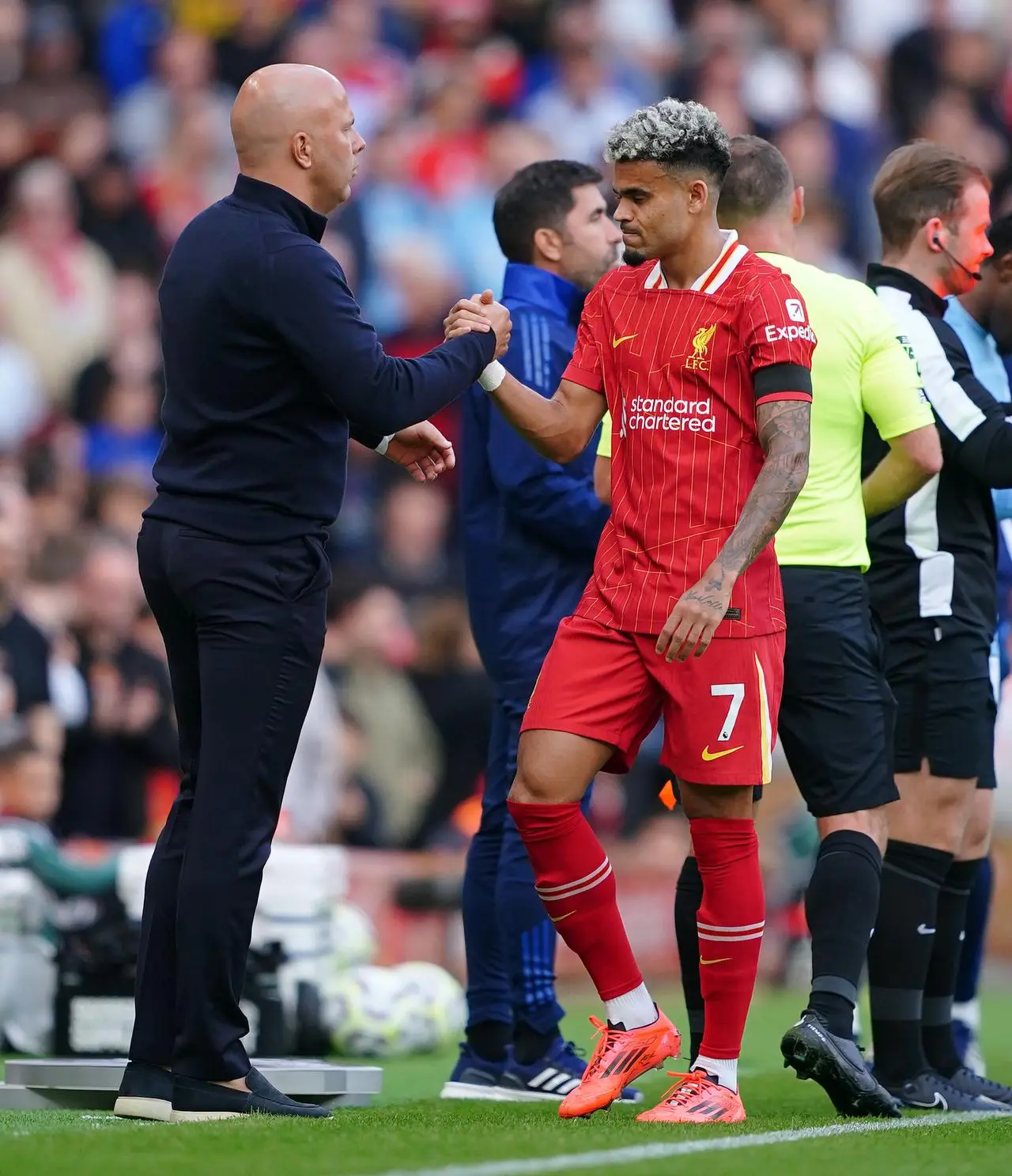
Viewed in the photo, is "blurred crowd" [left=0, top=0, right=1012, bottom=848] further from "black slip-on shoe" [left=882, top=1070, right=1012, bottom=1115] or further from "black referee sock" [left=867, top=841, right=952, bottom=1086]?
"black slip-on shoe" [left=882, top=1070, right=1012, bottom=1115]

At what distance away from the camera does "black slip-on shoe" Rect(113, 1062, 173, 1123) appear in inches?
187

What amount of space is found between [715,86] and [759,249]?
33.3ft

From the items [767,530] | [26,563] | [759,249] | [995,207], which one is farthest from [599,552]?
[995,207]

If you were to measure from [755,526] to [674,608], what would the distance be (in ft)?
0.82

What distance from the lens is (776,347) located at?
474cm

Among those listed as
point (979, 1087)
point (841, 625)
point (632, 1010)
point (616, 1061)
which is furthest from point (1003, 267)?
point (616, 1061)

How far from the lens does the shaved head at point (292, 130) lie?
15.8 ft

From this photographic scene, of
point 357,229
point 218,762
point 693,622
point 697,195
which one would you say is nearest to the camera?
point 693,622

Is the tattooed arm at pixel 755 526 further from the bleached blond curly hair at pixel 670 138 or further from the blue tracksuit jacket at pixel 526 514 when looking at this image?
the blue tracksuit jacket at pixel 526 514

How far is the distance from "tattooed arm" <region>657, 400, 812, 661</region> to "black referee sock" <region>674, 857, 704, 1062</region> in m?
1.09

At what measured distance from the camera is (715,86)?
15359mm

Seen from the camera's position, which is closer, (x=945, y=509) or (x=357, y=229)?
(x=945, y=509)

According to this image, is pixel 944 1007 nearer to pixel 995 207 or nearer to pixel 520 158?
pixel 520 158

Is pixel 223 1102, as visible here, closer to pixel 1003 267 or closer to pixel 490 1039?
pixel 490 1039
